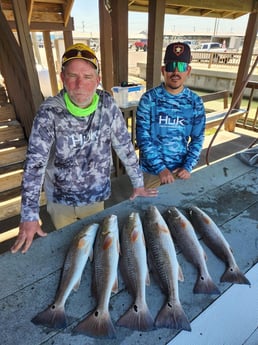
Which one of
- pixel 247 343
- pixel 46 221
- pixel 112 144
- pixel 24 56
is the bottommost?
pixel 46 221

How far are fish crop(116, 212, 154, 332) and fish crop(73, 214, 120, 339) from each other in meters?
0.05

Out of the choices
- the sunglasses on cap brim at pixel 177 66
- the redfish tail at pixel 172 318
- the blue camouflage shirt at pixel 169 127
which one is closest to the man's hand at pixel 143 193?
the blue camouflage shirt at pixel 169 127

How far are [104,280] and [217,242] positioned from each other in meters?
0.66

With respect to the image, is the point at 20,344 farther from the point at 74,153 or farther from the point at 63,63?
the point at 63,63

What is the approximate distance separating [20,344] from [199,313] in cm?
73

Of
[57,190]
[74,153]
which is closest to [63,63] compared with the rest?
[74,153]

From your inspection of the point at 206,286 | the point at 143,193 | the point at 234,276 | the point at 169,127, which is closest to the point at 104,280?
the point at 206,286

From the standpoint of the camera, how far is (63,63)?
1.43 meters

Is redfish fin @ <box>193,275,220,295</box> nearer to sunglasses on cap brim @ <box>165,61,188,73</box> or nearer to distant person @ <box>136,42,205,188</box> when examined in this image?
distant person @ <box>136,42,205,188</box>

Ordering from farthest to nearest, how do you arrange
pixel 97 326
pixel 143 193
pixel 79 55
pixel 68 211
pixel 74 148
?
pixel 68 211 → pixel 143 193 → pixel 74 148 → pixel 79 55 → pixel 97 326

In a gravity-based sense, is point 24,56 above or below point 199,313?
above

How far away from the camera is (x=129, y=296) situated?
3.44 ft

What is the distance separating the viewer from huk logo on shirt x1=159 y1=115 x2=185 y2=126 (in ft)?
7.19

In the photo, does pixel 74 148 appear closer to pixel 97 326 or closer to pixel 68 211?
pixel 68 211
